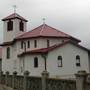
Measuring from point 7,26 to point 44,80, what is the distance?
28998mm

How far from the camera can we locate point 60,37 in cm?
3784

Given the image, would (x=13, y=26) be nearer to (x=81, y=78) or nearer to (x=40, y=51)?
(x=40, y=51)

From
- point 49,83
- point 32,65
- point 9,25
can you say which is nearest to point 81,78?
point 49,83

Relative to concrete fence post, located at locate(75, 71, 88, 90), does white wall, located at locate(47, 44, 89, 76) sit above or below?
above

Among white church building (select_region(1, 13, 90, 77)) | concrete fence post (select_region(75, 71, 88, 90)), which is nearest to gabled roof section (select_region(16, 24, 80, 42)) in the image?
white church building (select_region(1, 13, 90, 77))

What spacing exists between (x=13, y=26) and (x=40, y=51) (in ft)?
34.1

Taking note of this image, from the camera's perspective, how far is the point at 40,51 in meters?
33.1

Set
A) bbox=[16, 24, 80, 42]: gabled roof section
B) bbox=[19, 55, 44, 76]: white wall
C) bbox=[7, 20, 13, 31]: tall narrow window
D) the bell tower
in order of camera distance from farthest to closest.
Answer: bbox=[7, 20, 13, 31]: tall narrow window → the bell tower → bbox=[16, 24, 80, 42]: gabled roof section → bbox=[19, 55, 44, 76]: white wall

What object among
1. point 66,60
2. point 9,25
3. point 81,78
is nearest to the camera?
point 81,78

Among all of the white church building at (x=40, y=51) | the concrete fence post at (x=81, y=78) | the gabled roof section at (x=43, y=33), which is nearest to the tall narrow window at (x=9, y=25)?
the white church building at (x=40, y=51)

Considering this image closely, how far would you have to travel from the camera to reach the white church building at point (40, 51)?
108 feet

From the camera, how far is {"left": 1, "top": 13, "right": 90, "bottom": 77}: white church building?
32.8 m

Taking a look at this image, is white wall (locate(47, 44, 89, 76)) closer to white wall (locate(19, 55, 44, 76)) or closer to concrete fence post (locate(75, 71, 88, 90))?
white wall (locate(19, 55, 44, 76))

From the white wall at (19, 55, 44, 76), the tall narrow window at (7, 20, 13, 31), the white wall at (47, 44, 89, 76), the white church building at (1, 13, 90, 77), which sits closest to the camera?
the white wall at (47, 44, 89, 76)
